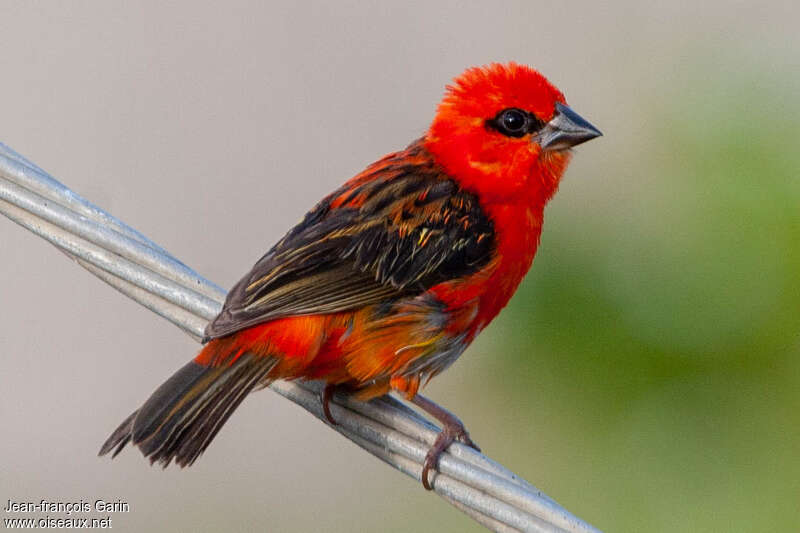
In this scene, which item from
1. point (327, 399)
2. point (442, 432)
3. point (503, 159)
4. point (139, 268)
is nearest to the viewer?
point (139, 268)

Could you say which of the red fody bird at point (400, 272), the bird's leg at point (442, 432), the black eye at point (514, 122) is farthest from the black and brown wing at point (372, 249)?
the bird's leg at point (442, 432)

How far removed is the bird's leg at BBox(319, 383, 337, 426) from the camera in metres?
3.97

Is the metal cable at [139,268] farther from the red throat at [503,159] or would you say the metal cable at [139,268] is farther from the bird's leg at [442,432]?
the red throat at [503,159]

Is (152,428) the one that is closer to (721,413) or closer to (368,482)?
(721,413)

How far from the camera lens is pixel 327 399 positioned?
4172 millimetres

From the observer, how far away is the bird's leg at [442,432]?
3475 millimetres

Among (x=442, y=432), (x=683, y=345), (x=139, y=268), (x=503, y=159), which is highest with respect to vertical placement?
(x=503, y=159)

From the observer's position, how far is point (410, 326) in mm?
4168

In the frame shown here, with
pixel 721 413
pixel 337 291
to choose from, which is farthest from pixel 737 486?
pixel 337 291

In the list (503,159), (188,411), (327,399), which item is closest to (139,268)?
(188,411)

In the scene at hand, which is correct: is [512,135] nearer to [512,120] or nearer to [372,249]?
[512,120]

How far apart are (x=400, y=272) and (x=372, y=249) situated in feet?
0.41

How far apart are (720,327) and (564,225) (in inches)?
40.6

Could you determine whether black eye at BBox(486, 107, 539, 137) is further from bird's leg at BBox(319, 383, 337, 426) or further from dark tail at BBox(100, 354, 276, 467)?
dark tail at BBox(100, 354, 276, 467)
